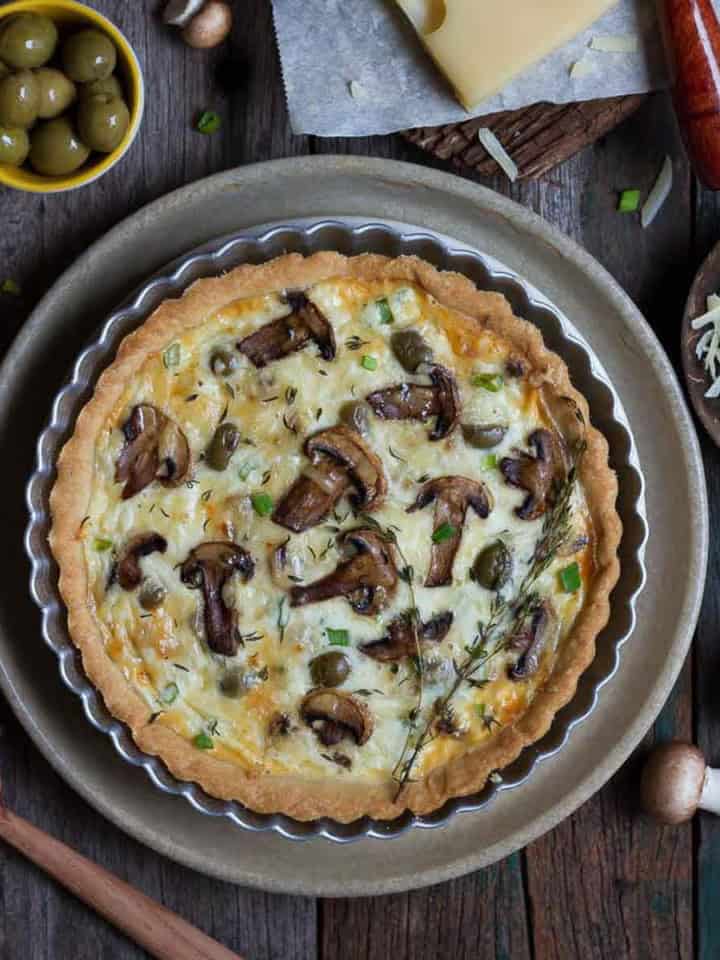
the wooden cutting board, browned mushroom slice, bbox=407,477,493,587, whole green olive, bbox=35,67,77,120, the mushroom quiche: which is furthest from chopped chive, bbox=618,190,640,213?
whole green olive, bbox=35,67,77,120

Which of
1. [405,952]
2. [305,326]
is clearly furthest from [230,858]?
[305,326]

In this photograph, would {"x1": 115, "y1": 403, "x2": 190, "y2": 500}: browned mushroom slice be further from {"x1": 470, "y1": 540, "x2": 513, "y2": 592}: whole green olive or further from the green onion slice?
{"x1": 470, "y1": 540, "x2": 513, "y2": 592}: whole green olive

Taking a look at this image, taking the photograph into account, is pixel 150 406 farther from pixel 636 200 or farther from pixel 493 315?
pixel 636 200

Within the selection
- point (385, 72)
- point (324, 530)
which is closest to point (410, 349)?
point (324, 530)

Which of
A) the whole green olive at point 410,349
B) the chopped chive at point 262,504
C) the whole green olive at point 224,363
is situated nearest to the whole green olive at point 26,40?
the whole green olive at point 224,363

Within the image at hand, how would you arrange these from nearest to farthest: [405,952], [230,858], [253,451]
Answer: [253,451] → [230,858] → [405,952]

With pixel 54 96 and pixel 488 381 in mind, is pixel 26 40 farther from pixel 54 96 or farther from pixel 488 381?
pixel 488 381

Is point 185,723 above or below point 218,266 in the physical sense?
below

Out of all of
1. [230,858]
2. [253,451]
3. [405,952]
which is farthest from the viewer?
[405,952]
